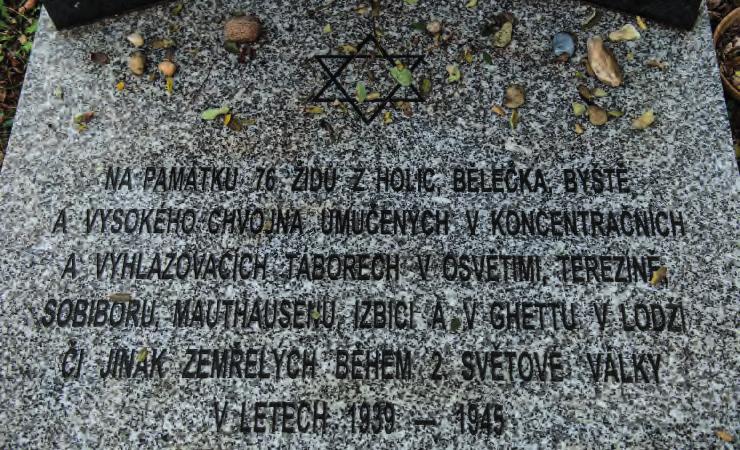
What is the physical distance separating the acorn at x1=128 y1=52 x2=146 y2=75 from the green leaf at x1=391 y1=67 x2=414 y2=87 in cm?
98

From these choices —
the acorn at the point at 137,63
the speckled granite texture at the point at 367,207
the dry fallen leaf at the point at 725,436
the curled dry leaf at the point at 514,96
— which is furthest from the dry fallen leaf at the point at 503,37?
the dry fallen leaf at the point at 725,436

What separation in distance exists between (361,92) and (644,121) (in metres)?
1.06

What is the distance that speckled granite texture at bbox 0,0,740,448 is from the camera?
2.08 m

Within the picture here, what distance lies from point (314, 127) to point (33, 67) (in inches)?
45.7

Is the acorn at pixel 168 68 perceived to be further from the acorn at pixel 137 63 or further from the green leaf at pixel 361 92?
the green leaf at pixel 361 92

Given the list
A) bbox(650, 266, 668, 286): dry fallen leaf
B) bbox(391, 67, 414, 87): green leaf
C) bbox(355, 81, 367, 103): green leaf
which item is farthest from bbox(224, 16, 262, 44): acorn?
bbox(650, 266, 668, 286): dry fallen leaf

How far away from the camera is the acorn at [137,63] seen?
2496 mm

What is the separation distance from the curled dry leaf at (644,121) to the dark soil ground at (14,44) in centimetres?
114

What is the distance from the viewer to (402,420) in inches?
82.0

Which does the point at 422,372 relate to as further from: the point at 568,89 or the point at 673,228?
the point at 568,89

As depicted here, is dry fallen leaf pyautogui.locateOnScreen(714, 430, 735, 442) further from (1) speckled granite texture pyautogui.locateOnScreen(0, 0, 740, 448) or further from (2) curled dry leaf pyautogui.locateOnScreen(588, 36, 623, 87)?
(2) curled dry leaf pyautogui.locateOnScreen(588, 36, 623, 87)

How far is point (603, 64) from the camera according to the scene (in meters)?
2.43

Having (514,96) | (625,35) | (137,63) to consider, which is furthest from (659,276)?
(137,63)

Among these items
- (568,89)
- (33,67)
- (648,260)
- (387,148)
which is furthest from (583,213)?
(33,67)
